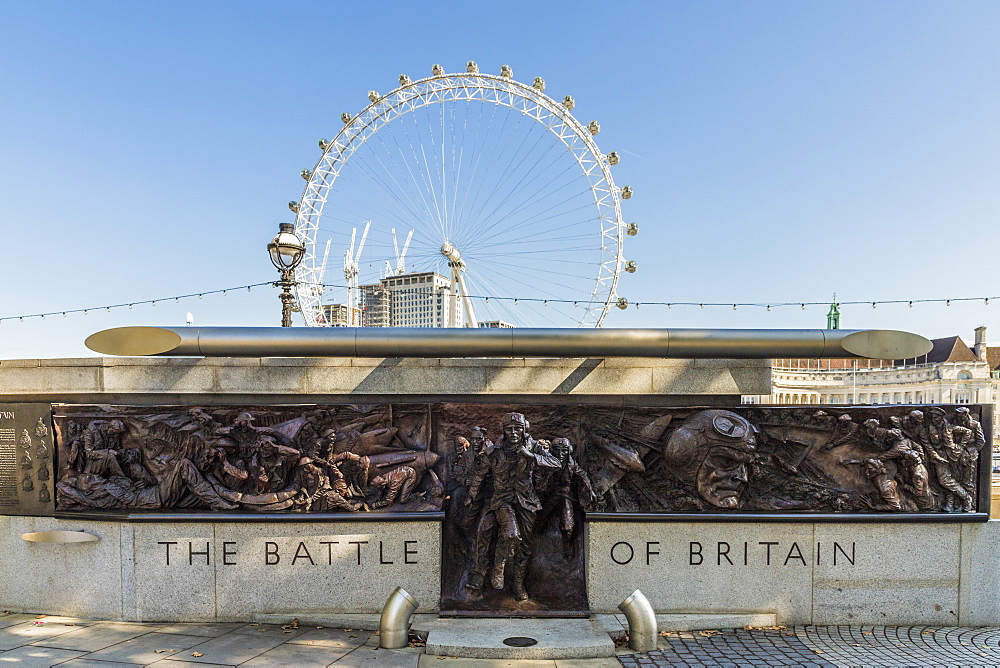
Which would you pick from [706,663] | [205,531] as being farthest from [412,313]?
[706,663]

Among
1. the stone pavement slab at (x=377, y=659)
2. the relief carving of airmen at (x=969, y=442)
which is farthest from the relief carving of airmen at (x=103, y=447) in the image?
the relief carving of airmen at (x=969, y=442)

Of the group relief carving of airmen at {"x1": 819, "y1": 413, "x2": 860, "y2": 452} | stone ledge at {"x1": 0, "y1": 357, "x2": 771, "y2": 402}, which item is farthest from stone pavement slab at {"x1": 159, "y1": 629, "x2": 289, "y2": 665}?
relief carving of airmen at {"x1": 819, "y1": 413, "x2": 860, "y2": 452}

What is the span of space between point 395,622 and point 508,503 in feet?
6.99

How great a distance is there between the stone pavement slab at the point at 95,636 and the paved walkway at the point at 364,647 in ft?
0.04

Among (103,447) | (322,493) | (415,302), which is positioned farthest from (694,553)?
(415,302)

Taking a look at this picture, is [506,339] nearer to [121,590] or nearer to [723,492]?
[723,492]

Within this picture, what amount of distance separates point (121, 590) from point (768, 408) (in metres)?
10.2

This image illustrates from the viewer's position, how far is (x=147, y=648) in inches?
278

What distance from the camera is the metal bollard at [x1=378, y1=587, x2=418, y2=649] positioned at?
6992mm

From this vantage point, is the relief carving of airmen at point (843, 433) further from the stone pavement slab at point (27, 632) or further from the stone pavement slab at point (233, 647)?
the stone pavement slab at point (27, 632)

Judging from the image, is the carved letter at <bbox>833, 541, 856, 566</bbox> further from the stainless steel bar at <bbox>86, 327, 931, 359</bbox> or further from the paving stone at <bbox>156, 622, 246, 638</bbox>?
the paving stone at <bbox>156, 622, 246, 638</bbox>

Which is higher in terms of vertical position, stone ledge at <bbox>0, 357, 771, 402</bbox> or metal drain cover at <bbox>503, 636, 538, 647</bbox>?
stone ledge at <bbox>0, 357, 771, 402</bbox>

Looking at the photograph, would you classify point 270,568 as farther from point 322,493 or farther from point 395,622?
point 395,622

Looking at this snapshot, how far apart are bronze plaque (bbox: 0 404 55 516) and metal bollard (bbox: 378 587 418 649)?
18.5 feet
